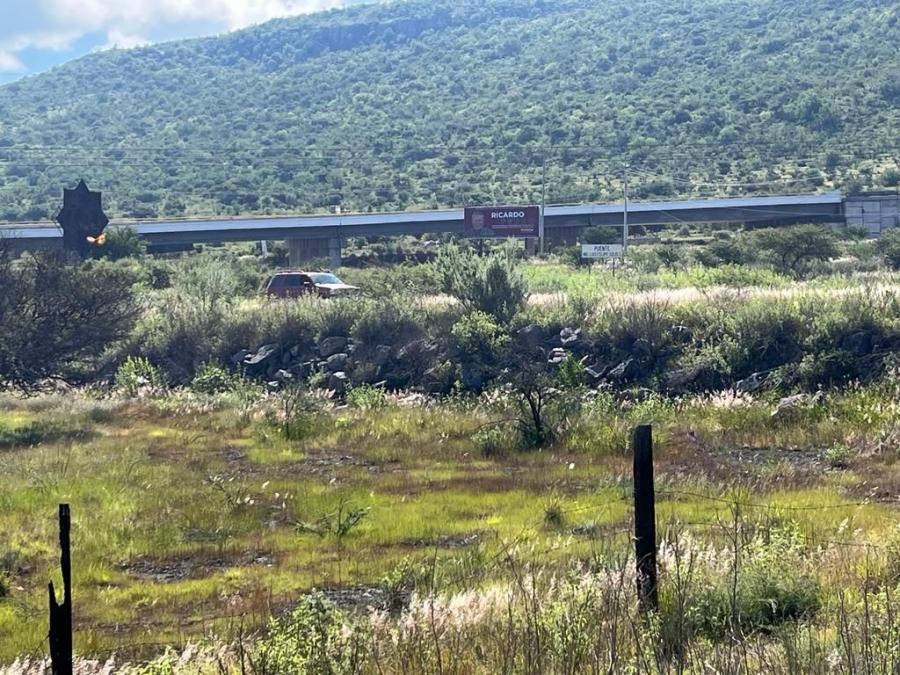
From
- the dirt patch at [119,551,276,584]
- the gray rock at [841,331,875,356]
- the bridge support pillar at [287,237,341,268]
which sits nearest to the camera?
the dirt patch at [119,551,276,584]

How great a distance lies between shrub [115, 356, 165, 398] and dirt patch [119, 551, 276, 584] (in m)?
17.6

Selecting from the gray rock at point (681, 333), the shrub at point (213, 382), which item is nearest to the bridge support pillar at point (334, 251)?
the shrub at point (213, 382)

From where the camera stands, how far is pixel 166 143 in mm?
150000

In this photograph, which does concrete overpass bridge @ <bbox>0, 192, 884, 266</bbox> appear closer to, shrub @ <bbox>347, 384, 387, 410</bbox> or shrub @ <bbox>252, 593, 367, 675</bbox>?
shrub @ <bbox>347, 384, 387, 410</bbox>

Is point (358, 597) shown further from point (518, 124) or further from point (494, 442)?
point (518, 124)

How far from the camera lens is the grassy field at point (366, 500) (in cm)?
1155

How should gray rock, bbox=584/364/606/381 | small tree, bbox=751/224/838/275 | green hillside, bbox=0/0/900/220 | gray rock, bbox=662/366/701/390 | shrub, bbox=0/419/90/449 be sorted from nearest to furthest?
shrub, bbox=0/419/90/449
gray rock, bbox=662/366/701/390
gray rock, bbox=584/364/606/381
small tree, bbox=751/224/838/275
green hillside, bbox=0/0/900/220

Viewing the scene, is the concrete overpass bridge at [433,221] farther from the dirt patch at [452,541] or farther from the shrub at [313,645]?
the shrub at [313,645]

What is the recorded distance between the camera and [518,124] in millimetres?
132375

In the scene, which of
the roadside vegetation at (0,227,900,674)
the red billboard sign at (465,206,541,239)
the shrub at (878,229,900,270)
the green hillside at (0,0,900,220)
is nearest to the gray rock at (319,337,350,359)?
the roadside vegetation at (0,227,900,674)

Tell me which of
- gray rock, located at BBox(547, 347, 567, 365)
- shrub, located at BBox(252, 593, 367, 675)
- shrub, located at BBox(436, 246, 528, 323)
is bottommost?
gray rock, located at BBox(547, 347, 567, 365)

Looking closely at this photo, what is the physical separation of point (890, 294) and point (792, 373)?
14.5 ft

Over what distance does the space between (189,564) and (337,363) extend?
20132 mm

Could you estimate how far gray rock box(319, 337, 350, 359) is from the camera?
34.8m
